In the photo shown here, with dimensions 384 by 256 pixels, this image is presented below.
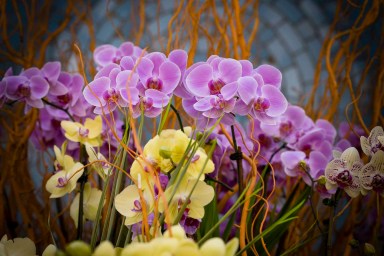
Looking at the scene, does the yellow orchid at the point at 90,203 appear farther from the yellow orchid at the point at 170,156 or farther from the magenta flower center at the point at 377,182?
the magenta flower center at the point at 377,182

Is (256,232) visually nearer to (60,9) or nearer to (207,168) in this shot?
(207,168)

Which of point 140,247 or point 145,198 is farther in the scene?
point 145,198

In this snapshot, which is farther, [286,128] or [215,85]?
[286,128]

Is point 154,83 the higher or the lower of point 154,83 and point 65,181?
the higher

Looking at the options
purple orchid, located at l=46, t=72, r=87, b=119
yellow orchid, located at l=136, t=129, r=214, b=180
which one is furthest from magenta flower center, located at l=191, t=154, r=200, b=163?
purple orchid, located at l=46, t=72, r=87, b=119

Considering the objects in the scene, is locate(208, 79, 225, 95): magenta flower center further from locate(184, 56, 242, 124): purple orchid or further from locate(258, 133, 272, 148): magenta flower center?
locate(258, 133, 272, 148): magenta flower center

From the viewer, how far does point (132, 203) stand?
0.42 m

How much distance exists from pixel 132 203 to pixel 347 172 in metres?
0.19

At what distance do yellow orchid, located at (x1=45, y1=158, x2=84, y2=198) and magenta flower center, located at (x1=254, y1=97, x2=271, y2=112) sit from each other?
17 cm

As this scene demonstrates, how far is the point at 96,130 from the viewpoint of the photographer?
1.72ft

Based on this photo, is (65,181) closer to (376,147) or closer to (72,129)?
(72,129)

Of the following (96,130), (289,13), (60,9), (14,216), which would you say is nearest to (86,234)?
(14,216)

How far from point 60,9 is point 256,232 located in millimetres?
713

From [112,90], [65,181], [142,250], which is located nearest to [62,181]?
[65,181]
